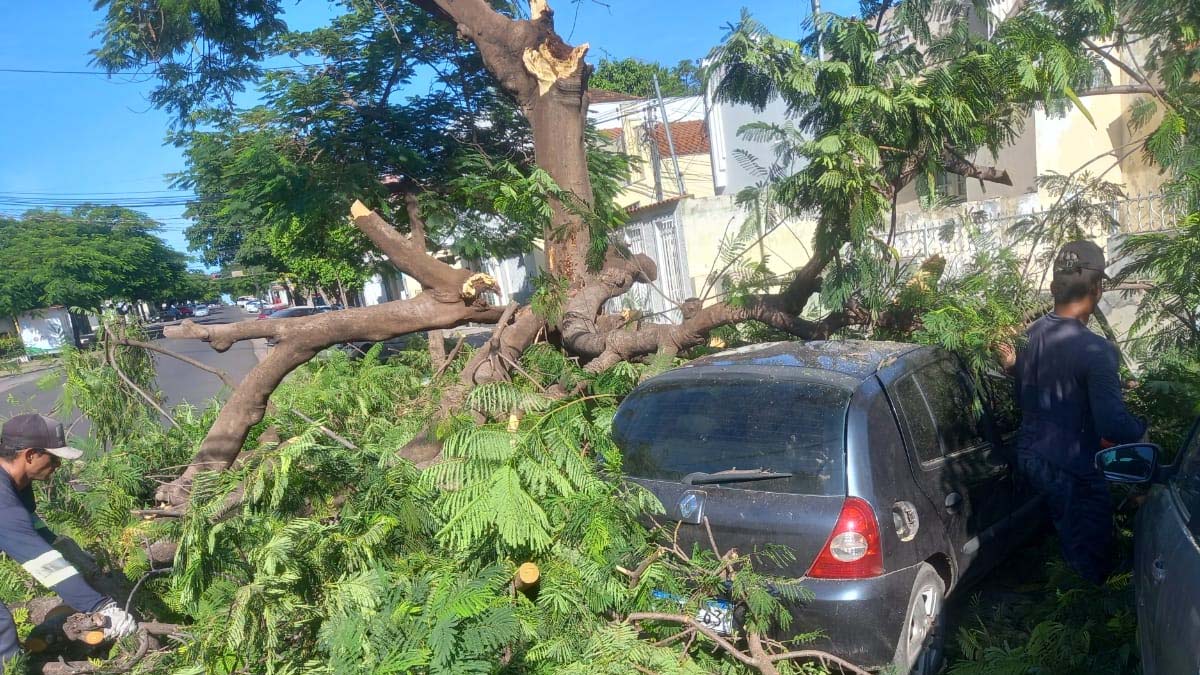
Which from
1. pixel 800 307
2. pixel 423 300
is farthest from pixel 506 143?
pixel 800 307

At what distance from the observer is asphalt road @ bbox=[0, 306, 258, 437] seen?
19.1ft

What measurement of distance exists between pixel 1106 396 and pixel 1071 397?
0.49 feet

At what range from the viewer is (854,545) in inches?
117

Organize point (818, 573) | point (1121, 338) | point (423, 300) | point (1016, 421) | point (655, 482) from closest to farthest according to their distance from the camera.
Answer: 1. point (818, 573)
2. point (655, 482)
3. point (1016, 421)
4. point (1121, 338)
5. point (423, 300)

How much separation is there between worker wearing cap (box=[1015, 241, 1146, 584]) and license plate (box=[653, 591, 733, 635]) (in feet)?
5.21

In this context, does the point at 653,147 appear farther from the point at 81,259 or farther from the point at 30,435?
the point at 81,259

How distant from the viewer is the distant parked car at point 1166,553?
1.96 metres

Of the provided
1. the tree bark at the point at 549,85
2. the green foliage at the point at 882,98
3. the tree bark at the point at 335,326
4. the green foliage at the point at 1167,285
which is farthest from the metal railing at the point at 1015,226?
the tree bark at the point at 335,326

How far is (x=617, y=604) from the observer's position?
3.04m

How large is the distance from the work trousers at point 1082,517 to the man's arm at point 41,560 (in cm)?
415

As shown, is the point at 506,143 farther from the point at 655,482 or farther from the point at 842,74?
the point at 655,482

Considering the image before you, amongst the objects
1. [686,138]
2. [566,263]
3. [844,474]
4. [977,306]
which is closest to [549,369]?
[566,263]

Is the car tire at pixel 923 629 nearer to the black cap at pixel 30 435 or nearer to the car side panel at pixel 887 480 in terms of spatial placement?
the car side panel at pixel 887 480

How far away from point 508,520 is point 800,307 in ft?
10.5
